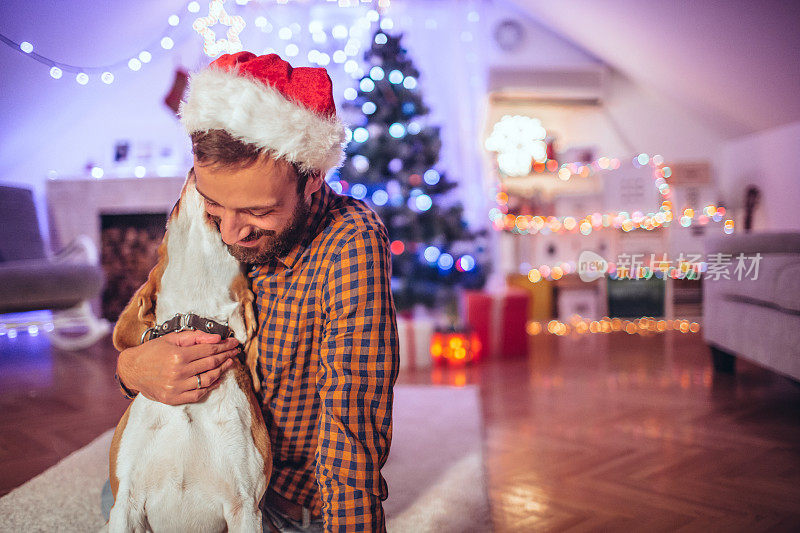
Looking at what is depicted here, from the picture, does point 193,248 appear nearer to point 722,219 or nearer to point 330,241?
point 330,241

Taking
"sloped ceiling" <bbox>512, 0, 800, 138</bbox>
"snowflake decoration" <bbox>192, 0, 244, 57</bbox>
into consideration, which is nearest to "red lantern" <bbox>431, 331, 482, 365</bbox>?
"sloped ceiling" <bbox>512, 0, 800, 138</bbox>

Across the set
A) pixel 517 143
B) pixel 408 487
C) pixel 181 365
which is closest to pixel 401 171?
pixel 517 143

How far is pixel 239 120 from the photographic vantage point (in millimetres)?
919

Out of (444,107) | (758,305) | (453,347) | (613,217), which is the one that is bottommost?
(453,347)

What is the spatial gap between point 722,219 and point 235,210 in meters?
4.74

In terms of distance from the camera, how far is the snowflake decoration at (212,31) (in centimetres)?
442

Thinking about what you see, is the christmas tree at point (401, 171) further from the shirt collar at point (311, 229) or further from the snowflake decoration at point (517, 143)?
the shirt collar at point (311, 229)

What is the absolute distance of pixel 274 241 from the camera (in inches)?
37.9

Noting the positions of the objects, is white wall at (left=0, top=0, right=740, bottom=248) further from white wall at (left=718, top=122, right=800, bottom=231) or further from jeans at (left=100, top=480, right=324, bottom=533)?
jeans at (left=100, top=480, right=324, bottom=533)

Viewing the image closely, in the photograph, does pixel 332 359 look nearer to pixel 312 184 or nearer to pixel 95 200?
pixel 312 184

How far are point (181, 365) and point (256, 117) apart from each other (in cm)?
40

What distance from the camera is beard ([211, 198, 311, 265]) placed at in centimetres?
93

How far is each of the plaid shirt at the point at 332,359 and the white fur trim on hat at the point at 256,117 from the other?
0.38ft

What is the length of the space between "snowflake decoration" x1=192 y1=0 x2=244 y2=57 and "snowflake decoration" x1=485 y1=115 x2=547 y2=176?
2.25 m
